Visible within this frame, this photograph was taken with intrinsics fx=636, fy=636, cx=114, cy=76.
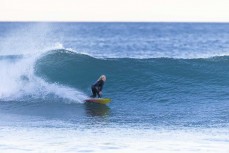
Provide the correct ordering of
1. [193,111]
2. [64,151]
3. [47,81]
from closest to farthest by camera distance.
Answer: [64,151] < [193,111] < [47,81]

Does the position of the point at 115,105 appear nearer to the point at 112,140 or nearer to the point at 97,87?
the point at 97,87

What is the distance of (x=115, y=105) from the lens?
23.3 metres

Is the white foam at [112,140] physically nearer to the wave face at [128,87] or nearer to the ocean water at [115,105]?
the ocean water at [115,105]

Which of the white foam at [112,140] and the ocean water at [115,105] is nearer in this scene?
the white foam at [112,140]

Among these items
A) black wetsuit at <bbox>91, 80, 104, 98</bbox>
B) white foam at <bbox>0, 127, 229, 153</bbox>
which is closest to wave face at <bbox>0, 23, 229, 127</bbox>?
black wetsuit at <bbox>91, 80, 104, 98</bbox>

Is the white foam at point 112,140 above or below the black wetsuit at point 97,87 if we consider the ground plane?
below

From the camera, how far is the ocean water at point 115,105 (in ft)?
52.4

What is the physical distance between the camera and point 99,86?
2205 cm

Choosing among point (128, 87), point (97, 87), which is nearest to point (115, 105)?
point (97, 87)

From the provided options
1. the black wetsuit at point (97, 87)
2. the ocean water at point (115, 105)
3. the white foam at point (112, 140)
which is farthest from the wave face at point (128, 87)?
the white foam at point (112, 140)

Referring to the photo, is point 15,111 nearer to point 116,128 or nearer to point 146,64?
point 116,128

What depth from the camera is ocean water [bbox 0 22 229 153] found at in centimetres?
1598

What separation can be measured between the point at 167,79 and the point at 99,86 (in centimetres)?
618

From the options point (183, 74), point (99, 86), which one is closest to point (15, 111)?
point (99, 86)
